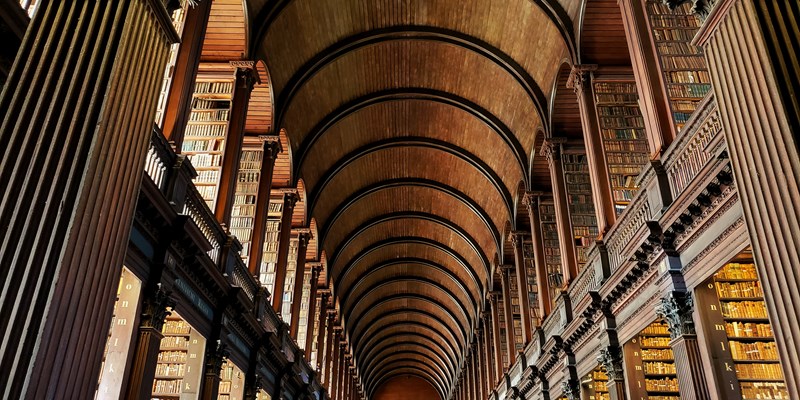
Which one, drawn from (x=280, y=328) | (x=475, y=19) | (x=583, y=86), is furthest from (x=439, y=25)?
(x=280, y=328)

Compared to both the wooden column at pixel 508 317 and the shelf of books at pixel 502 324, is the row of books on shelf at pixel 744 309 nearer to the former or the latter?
the wooden column at pixel 508 317

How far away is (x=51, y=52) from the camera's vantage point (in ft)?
12.1

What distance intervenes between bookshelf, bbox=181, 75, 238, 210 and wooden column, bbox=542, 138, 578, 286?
741 cm

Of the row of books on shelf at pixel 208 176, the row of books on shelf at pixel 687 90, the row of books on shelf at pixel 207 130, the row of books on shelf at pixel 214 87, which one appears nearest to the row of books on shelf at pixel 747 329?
the row of books on shelf at pixel 687 90

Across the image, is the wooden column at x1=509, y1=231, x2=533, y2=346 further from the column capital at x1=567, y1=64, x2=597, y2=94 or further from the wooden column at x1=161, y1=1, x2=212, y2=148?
the wooden column at x1=161, y1=1, x2=212, y2=148

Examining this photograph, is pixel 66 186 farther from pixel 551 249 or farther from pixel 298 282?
pixel 551 249

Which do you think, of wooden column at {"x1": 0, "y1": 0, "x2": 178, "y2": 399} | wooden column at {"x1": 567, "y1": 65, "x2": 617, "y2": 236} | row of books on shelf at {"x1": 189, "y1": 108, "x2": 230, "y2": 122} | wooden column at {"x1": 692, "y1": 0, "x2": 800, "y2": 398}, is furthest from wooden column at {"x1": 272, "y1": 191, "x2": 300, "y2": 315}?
wooden column at {"x1": 692, "y1": 0, "x2": 800, "y2": 398}

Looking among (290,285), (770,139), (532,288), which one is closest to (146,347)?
(770,139)

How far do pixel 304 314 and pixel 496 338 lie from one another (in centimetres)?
737

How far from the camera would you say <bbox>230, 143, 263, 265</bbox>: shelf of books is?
12430 millimetres

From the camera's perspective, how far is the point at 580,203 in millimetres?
13570

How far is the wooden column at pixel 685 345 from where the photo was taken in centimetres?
683

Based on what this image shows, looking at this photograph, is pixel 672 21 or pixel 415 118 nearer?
pixel 672 21

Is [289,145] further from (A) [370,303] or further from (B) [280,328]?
(A) [370,303]
